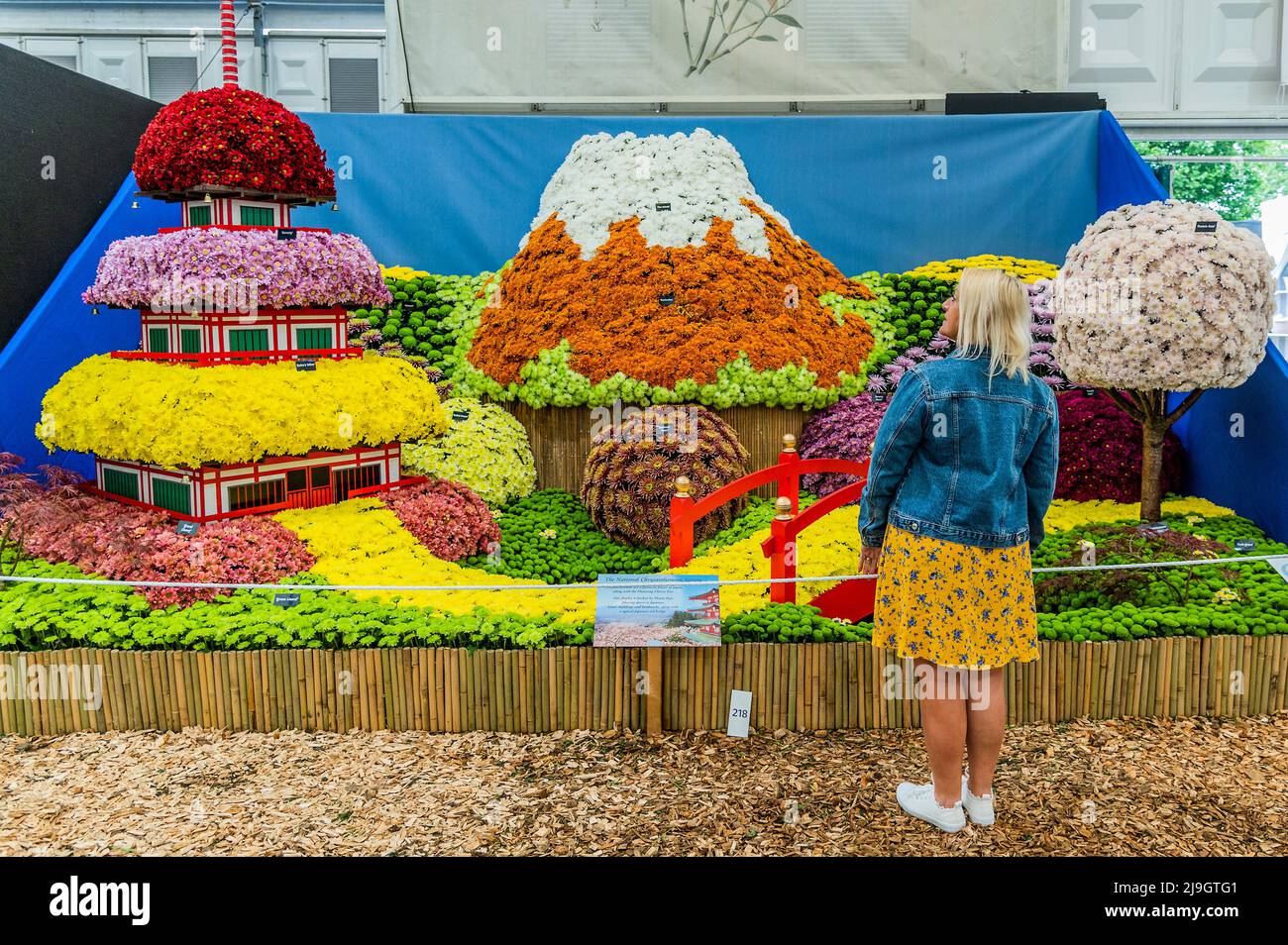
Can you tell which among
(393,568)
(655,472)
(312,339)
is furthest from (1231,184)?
(393,568)

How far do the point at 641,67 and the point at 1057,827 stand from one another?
7.85 metres

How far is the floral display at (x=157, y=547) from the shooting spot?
17.2ft

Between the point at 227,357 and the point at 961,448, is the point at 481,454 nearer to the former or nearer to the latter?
the point at 227,357

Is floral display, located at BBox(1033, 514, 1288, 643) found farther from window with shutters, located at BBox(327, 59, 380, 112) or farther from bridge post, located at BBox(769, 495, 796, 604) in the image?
window with shutters, located at BBox(327, 59, 380, 112)

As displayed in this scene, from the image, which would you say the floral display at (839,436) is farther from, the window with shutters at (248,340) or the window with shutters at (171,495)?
the window with shutters at (171,495)

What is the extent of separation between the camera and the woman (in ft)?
10.7

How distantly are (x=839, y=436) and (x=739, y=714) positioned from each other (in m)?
3.40

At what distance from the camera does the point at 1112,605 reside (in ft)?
17.0

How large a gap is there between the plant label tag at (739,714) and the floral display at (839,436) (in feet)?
9.46

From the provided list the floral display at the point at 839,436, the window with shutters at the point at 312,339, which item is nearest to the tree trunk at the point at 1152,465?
the floral display at the point at 839,436

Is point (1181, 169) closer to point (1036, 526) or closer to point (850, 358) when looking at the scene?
point (850, 358)

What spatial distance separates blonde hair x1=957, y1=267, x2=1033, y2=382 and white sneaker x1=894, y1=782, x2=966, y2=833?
56.9 inches

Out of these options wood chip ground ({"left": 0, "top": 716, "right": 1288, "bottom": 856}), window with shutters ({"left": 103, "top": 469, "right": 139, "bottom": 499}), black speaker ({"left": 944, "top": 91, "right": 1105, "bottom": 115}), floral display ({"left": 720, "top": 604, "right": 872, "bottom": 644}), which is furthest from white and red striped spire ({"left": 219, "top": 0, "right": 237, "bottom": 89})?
black speaker ({"left": 944, "top": 91, "right": 1105, "bottom": 115})

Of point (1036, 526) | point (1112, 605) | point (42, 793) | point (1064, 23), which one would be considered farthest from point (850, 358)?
point (42, 793)
